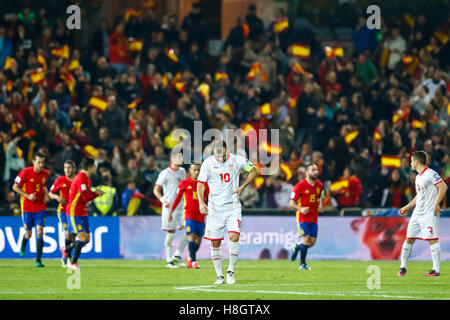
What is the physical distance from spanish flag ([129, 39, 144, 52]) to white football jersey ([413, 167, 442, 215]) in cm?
Result: 1292

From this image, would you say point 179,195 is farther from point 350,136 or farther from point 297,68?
point 297,68

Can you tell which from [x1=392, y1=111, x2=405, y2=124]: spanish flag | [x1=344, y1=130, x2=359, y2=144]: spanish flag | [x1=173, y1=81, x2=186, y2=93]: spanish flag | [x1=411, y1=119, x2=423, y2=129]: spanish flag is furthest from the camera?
[x1=173, y1=81, x2=186, y2=93]: spanish flag

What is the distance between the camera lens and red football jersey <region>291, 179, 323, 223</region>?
65.4 ft

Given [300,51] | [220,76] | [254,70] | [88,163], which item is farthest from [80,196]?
[300,51]

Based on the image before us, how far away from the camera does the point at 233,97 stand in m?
27.6

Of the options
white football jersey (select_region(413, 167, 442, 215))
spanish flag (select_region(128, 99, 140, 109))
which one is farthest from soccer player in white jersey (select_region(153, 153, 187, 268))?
white football jersey (select_region(413, 167, 442, 215))

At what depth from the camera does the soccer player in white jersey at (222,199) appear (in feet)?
51.4

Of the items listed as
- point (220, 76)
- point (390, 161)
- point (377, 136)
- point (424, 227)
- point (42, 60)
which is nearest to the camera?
point (424, 227)

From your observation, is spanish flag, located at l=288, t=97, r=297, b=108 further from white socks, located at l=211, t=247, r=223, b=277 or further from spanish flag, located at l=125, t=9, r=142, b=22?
white socks, located at l=211, t=247, r=223, b=277

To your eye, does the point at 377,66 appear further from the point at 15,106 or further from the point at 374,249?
the point at 15,106

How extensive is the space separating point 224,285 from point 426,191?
4.55m

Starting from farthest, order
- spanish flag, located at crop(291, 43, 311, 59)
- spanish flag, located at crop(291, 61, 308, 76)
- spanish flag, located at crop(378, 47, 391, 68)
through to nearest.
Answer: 1. spanish flag, located at crop(378, 47, 391, 68)
2. spanish flag, located at crop(291, 43, 311, 59)
3. spanish flag, located at crop(291, 61, 308, 76)

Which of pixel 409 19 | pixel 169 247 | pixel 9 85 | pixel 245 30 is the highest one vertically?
pixel 409 19
